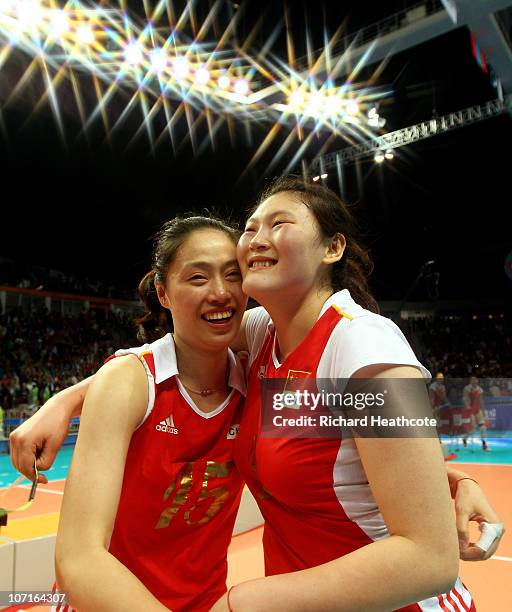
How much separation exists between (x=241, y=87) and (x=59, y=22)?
11.8 feet

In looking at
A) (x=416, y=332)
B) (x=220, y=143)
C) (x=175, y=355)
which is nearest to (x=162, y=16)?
(x=220, y=143)

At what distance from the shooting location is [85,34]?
8891 millimetres

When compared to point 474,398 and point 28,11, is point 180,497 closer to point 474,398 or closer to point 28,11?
point 28,11

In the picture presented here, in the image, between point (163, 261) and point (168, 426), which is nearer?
point (168, 426)

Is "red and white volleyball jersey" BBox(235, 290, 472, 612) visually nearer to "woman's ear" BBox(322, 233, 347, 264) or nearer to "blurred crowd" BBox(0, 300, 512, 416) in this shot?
"woman's ear" BBox(322, 233, 347, 264)

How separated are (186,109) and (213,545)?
10606mm

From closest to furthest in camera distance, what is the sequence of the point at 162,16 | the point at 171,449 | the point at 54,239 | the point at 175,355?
1. the point at 171,449
2. the point at 175,355
3. the point at 162,16
4. the point at 54,239

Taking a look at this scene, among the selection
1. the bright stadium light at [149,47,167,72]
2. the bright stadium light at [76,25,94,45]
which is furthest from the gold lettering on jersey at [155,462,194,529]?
the bright stadium light at [149,47,167,72]

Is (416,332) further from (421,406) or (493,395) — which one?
(421,406)

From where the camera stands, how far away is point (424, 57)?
941cm

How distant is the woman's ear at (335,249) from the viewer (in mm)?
1470

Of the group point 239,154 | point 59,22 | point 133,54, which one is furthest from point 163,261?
point 239,154

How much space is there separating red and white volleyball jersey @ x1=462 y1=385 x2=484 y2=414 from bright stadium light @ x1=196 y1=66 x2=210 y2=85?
25.9 ft

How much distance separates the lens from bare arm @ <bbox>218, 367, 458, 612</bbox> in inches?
34.9
